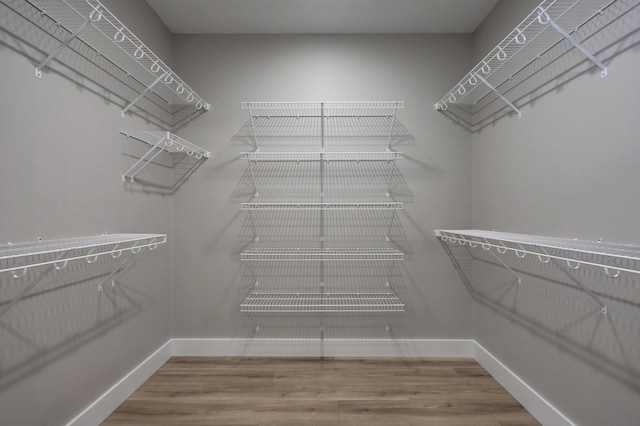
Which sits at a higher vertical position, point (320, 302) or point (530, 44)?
point (530, 44)

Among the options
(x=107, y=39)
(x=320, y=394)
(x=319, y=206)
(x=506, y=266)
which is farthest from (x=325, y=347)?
(x=107, y=39)

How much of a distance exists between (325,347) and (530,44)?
2319 millimetres

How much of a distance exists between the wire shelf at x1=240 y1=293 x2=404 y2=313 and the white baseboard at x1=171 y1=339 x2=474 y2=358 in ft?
0.83

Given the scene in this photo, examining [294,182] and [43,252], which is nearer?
[43,252]

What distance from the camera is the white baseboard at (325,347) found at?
7.72 ft

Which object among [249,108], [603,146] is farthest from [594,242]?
[249,108]

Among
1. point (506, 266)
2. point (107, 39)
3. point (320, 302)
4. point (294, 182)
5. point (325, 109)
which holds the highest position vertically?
point (107, 39)

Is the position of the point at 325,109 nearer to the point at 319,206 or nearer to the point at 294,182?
the point at 294,182

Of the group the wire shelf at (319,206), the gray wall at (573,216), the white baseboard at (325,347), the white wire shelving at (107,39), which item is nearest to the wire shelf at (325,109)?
the white wire shelving at (107,39)

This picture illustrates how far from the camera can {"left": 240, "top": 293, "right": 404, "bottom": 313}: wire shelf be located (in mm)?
2318

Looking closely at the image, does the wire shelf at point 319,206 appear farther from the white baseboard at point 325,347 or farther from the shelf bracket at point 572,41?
the shelf bracket at point 572,41

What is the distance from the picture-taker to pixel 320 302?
2355mm

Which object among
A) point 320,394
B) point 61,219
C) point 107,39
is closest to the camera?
point 61,219

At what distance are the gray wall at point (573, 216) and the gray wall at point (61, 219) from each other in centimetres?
229
